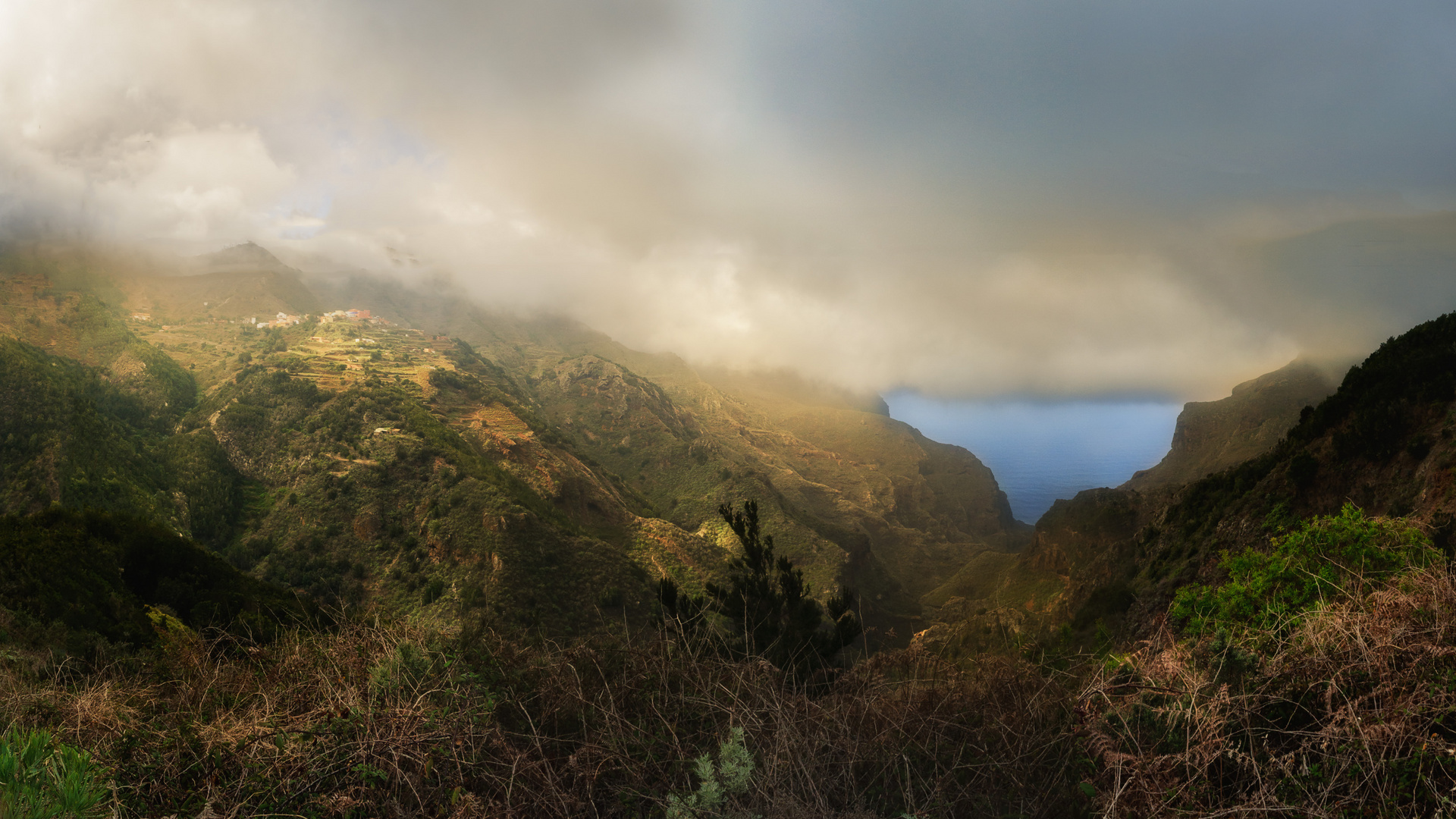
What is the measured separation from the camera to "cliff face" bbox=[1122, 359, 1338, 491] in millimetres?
71500

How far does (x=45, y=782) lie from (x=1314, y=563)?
55.8 feet

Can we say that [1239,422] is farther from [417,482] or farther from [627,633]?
[417,482]

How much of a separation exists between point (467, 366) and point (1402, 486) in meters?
163

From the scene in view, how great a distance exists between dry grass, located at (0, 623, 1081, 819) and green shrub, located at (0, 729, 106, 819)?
0.75ft

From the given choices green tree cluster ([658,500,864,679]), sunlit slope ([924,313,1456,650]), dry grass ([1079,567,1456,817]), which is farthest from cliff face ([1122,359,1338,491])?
dry grass ([1079,567,1456,817])

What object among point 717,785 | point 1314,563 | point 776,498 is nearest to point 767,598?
point 1314,563

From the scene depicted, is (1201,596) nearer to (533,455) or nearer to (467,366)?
(533,455)

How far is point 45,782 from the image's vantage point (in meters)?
3.61

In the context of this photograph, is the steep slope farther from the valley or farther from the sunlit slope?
the sunlit slope

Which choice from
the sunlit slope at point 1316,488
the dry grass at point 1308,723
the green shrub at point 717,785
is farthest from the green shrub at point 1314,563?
the green shrub at point 717,785

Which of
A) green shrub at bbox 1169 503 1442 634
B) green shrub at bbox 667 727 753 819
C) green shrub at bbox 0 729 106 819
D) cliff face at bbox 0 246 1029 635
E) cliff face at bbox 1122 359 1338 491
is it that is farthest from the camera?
cliff face at bbox 1122 359 1338 491

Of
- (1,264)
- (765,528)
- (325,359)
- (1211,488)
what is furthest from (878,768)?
(1,264)

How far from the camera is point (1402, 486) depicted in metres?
17.3

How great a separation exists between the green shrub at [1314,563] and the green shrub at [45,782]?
1165 cm
